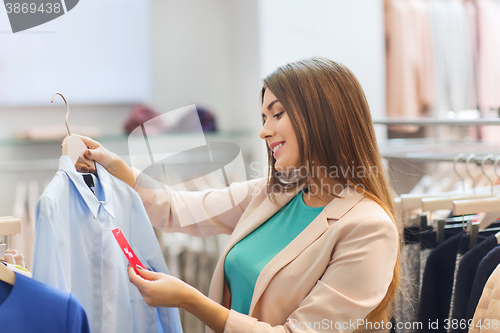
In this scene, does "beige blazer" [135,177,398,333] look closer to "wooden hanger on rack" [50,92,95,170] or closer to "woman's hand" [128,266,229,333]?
"woman's hand" [128,266,229,333]

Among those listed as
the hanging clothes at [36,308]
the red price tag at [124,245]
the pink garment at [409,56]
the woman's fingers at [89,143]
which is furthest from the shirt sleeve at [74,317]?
the pink garment at [409,56]

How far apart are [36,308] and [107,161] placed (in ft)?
1.29

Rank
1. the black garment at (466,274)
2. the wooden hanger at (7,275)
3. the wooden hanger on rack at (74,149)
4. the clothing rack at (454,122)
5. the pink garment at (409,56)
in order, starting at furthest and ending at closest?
the pink garment at (409,56) < the clothing rack at (454,122) < the black garment at (466,274) < the wooden hanger on rack at (74,149) < the wooden hanger at (7,275)

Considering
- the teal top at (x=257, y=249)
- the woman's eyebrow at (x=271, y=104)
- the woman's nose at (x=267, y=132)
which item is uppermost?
the woman's eyebrow at (x=271, y=104)

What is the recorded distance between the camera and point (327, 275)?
0.81 m

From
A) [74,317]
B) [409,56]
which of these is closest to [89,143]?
[74,317]

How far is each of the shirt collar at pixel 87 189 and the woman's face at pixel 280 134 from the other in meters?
0.36

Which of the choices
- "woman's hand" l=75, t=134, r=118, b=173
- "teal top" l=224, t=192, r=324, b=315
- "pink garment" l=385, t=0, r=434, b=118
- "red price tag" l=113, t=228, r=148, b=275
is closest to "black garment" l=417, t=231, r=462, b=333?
"teal top" l=224, t=192, r=324, b=315

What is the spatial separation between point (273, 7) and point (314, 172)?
1.28m

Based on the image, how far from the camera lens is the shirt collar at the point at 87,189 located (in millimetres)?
766

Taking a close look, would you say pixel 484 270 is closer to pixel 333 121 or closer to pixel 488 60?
pixel 333 121

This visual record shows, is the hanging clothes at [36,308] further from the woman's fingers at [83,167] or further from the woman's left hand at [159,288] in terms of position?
the woman's fingers at [83,167]

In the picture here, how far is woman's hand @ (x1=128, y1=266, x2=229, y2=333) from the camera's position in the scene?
0.73 meters

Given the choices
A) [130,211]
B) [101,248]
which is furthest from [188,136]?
[101,248]
